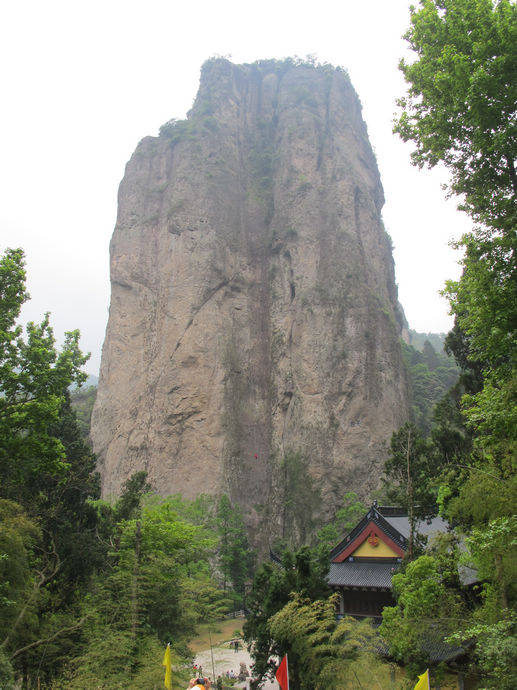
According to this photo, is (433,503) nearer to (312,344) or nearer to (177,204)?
(312,344)

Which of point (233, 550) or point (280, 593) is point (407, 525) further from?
point (233, 550)

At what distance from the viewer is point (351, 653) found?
37.0 feet

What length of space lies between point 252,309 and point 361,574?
36.0 metres

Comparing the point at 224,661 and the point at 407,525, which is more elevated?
the point at 407,525

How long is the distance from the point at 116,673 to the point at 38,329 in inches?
316

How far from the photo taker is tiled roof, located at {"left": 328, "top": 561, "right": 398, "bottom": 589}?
17.0 meters

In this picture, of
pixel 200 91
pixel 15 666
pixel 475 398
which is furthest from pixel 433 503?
pixel 200 91

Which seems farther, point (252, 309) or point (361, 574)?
point (252, 309)

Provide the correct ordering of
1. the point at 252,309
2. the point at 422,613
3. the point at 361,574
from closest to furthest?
the point at 422,613, the point at 361,574, the point at 252,309

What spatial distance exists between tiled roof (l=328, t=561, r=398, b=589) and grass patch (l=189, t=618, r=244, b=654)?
23.0 ft

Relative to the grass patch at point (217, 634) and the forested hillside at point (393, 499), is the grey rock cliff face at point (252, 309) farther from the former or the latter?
the forested hillside at point (393, 499)

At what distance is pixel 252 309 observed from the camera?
Answer: 51.7m

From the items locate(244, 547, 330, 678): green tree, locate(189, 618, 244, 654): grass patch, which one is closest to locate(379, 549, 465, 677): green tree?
locate(244, 547, 330, 678): green tree

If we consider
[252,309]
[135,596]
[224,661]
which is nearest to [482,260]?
[135,596]
